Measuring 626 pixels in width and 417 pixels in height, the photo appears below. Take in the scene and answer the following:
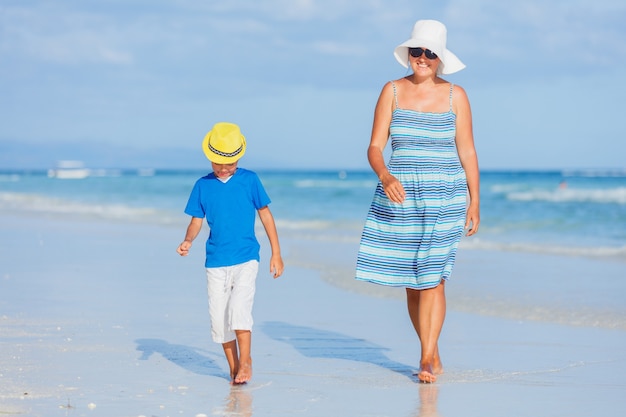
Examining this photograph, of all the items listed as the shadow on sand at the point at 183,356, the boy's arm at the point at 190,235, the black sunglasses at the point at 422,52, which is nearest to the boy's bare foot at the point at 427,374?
the shadow on sand at the point at 183,356

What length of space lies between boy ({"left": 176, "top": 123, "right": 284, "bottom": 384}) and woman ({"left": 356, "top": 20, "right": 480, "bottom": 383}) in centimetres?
60

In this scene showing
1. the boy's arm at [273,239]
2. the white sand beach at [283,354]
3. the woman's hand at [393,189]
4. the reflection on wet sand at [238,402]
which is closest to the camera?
the reflection on wet sand at [238,402]

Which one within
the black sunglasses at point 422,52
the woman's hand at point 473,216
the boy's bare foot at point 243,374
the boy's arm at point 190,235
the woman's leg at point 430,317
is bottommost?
the boy's bare foot at point 243,374

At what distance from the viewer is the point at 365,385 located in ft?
15.7

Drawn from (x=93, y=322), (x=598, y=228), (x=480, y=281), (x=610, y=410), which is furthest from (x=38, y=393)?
(x=598, y=228)

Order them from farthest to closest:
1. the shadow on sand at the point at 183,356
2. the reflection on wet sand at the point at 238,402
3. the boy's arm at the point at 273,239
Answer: the shadow on sand at the point at 183,356 → the boy's arm at the point at 273,239 → the reflection on wet sand at the point at 238,402

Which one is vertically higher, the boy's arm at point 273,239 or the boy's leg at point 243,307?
the boy's arm at point 273,239

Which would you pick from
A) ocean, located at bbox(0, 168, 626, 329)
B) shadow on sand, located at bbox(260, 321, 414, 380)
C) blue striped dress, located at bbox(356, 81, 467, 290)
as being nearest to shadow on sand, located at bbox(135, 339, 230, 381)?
shadow on sand, located at bbox(260, 321, 414, 380)

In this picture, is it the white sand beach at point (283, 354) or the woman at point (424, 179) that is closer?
the white sand beach at point (283, 354)

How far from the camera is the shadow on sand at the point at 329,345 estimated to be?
5.46 m

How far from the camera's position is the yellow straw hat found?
4727 millimetres

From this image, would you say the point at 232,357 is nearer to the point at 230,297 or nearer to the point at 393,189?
the point at 230,297

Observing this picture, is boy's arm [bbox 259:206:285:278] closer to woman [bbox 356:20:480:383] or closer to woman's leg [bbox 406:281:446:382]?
woman [bbox 356:20:480:383]

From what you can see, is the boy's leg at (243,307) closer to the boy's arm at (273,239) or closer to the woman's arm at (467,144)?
the boy's arm at (273,239)
